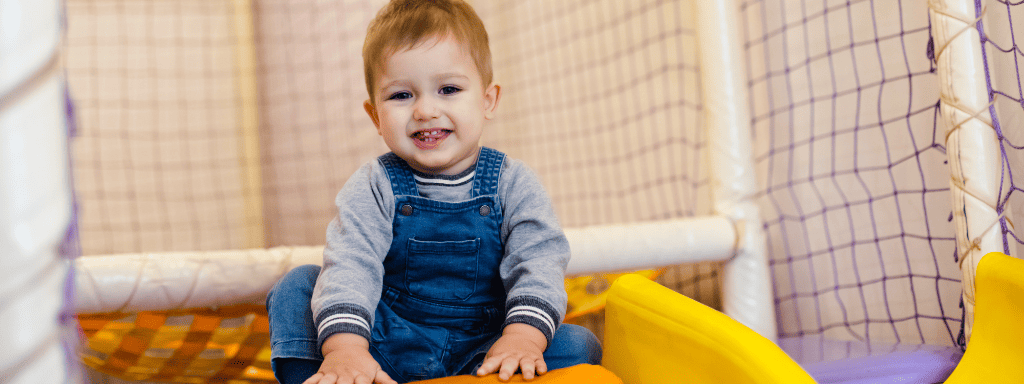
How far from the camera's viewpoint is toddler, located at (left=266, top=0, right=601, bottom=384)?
645 mm

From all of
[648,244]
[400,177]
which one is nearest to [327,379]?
[400,177]

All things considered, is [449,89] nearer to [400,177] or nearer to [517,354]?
[400,177]

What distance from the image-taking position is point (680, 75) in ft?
4.30

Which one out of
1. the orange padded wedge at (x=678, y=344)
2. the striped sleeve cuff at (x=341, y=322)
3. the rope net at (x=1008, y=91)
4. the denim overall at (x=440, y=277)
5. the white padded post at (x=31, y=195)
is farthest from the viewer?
the rope net at (x=1008, y=91)

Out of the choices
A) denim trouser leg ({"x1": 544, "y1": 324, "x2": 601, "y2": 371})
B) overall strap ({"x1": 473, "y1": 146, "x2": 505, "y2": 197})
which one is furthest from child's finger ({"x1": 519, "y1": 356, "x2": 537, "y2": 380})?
overall strap ({"x1": 473, "y1": 146, "x2": 505, "y2": 197})

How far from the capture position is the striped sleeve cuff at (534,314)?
628 mm

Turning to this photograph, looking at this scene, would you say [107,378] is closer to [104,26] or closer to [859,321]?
[104,26]

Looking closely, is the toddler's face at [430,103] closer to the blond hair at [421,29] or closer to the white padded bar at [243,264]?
the blond hair at [421,29]

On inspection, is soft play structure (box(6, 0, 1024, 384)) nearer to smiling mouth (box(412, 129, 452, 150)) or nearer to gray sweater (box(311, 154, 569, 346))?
gray sweater (box(311, 154, 569, 346))

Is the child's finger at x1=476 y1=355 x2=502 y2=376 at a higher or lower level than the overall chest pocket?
lower

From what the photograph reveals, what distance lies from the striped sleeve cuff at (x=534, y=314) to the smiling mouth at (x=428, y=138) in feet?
0.63

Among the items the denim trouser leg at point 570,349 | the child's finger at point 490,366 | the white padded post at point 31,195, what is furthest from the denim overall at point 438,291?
the white padded post at point 31,195

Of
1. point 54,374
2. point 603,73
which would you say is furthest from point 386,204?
point 603,73

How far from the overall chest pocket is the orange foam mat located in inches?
5.8
